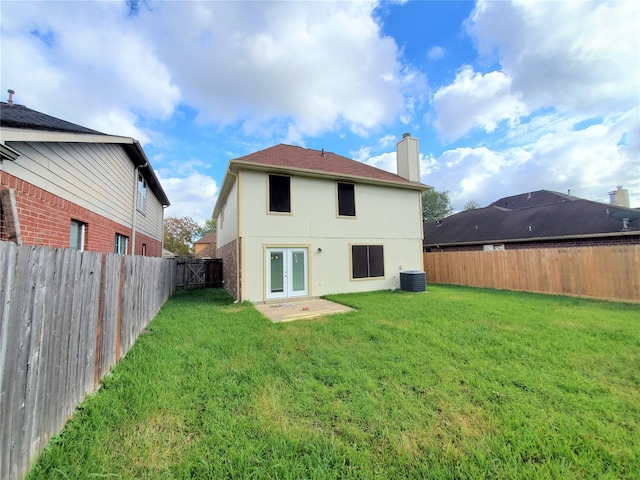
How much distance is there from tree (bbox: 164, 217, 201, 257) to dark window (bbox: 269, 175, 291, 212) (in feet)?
107

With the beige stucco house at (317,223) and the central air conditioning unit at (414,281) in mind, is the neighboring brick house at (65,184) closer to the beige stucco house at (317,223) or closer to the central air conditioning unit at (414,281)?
the beige stucco house at (317,223)

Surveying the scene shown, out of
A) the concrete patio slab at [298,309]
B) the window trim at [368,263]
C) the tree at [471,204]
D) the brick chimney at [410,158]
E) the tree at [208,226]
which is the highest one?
the tree at [471,204]

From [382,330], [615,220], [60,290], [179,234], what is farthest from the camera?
[179,234]

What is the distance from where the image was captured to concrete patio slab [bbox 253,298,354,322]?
6948mm

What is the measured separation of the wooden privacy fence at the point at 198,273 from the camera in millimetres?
14156

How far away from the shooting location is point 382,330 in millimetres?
5375

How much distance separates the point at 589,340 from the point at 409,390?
4.23 meters

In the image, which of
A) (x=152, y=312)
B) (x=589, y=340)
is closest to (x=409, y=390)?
(x=589, y=340)

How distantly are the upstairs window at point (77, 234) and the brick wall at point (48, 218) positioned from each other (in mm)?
75

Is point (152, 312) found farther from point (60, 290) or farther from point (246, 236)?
point (60, 290)

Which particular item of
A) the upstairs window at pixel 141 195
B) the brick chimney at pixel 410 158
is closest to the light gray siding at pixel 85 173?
the upstairs window at pixel 141 195

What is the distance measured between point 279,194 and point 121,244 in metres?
5.87

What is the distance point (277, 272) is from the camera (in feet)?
31.6

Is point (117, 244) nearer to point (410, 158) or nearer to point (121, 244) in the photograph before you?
point (121, 244)
